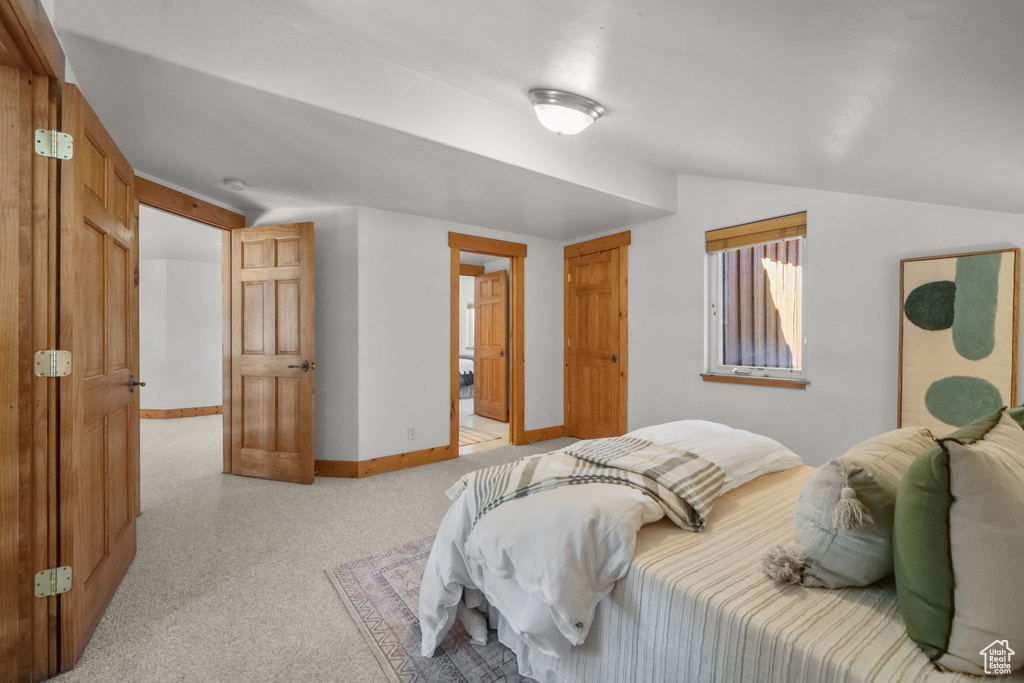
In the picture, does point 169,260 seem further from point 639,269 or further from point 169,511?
point 639,269

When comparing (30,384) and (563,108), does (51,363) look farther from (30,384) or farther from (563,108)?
(563,108)

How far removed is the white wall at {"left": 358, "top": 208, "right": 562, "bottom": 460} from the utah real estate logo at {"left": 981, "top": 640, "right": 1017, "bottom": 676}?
12.2 feet

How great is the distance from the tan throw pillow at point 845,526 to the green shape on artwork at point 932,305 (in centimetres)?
200

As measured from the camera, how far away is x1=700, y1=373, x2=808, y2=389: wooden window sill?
10.8ft

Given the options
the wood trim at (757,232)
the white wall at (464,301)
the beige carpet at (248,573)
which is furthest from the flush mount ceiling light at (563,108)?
the white wall at (464,301)

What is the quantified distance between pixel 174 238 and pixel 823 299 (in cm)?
656

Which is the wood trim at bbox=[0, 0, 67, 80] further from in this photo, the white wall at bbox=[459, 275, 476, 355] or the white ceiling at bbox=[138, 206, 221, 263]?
the white wall at bbox=[459, 275, 476, 355]

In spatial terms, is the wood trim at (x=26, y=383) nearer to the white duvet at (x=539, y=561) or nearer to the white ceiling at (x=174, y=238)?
the white duvet at (x=539, y=561)

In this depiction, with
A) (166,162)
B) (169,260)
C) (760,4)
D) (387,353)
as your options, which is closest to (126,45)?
(166,162)

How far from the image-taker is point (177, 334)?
6508mm

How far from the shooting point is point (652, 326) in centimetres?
425

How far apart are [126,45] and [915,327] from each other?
4.07 meters

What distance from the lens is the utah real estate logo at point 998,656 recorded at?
0.83 meters

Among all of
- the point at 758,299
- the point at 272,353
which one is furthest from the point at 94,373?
the point at 758,299
